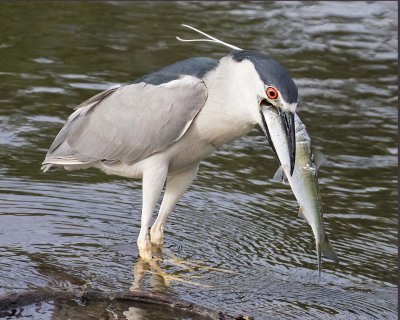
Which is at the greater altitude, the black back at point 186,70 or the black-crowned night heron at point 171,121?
the black back at point 186,70

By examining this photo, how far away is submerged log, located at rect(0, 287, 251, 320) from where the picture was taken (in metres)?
5.40

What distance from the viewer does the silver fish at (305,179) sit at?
5633 millimetres

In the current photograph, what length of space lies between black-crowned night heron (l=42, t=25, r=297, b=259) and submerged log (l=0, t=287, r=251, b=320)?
2.76 ft

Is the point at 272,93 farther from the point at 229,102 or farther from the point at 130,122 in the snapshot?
the point at 130,122

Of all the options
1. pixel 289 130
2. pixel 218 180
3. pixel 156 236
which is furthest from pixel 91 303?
pixel 218 180

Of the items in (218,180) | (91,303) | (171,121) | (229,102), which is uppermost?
(229,102)

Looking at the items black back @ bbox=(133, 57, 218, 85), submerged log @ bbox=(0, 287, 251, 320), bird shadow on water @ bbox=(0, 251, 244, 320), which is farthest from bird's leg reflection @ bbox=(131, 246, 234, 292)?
black back @ bbox=(133, 57, 218, 85)

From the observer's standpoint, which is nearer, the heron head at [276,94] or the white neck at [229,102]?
the heron head at [276,94]

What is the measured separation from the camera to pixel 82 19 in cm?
1216

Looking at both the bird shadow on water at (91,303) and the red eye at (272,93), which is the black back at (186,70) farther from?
the bird shadow on water at (91,303)

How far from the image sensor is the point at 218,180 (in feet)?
26.5

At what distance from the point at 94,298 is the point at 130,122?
1.44m

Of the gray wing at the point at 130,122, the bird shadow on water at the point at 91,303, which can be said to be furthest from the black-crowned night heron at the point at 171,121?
the bird shadow on water at the point at 91,303

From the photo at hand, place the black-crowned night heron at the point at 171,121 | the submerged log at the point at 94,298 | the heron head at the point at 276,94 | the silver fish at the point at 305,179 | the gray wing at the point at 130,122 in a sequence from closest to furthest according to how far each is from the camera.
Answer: the submerged log at the point at 94,298 → the silver fish at the point at 305,179 → the heron head at the point at 276,94 → the black-crowned night heron at the point at 171,121 → the gray wing at the point at 130,122
